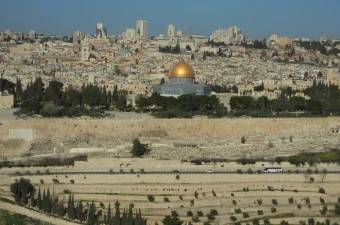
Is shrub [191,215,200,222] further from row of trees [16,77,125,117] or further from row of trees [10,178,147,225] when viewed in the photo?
row of trees [16,77,125,117]

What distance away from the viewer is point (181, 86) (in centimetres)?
4569

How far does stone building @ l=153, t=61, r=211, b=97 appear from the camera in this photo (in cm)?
4547

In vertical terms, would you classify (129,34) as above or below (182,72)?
above

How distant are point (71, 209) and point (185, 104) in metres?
18.2

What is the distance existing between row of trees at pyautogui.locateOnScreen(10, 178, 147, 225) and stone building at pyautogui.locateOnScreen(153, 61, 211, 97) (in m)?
20.8

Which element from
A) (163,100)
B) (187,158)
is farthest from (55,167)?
(163,100)

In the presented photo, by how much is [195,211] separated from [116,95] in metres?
Answer: 21.0

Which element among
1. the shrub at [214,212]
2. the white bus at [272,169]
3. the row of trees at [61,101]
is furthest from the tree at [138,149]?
the shrub at [214,212]

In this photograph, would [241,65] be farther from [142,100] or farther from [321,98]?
[142,100]

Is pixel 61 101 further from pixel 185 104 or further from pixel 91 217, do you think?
pixel 91 217

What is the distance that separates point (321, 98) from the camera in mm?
46469

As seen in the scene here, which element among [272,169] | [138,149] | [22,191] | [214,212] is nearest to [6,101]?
[138,149]

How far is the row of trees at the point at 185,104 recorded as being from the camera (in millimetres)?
40156

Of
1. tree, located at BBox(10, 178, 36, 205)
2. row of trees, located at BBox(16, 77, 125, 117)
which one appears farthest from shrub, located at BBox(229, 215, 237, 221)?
row of trees, located at BBox(16, 77, 125, 117)
